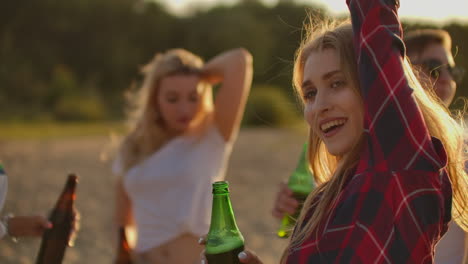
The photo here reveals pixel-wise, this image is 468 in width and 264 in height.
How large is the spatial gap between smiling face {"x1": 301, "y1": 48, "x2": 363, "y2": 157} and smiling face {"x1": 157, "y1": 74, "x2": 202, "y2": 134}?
2.22 m

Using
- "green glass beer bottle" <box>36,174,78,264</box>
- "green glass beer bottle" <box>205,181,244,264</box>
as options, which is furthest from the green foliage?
"green glass beer bottle" <box>205,181,244,264</box>

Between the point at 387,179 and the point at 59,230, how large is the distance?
1985mm

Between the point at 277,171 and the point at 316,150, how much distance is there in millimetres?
11897

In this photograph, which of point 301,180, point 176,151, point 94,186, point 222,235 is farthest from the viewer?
point 94,186

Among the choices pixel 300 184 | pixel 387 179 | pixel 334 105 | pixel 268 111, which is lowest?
pixel 300 184

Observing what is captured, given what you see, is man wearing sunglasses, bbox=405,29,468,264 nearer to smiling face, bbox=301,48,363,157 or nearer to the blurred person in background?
smiling face, bbox=301,48,363,157

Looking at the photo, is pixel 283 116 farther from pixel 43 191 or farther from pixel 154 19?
pixel 43 191

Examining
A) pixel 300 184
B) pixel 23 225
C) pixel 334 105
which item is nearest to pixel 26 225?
pixel 23 225

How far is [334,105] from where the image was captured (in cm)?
194

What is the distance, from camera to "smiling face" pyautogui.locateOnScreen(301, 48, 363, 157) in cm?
193

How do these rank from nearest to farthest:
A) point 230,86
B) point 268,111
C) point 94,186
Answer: point 230,86 < point 94,186 < point 268,111

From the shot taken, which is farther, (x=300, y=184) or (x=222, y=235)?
(x=300, y=184)

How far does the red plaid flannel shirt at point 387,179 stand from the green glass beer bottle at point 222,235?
484 mm

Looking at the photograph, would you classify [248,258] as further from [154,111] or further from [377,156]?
[154,111]
